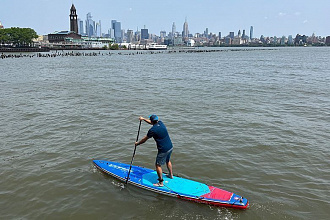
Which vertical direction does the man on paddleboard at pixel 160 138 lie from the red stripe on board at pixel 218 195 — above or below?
above

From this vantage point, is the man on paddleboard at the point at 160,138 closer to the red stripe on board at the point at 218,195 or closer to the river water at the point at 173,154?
the river water at the point at 173,154

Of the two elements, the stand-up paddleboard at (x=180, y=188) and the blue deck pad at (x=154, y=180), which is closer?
the stand-up paddleboard at (x=180, y=188)

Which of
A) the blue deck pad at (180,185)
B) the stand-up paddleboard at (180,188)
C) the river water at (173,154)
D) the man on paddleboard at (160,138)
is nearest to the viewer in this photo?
the stand-up paddleboard at (180,188)

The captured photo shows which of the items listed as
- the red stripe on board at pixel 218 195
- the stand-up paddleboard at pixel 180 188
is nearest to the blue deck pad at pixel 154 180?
the stand-up paddleboard at pixel 180 188

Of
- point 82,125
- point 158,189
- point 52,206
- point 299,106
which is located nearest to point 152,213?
point 158,189

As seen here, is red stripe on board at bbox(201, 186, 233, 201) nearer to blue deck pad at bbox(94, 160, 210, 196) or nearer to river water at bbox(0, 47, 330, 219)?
blue deck pad at bbox(94, 160, 210, 196)

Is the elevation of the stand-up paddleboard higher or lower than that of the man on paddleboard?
lower

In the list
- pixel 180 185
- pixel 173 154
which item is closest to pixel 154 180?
pixel 180 185

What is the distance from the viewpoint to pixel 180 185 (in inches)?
365

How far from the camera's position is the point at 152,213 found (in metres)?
8.32

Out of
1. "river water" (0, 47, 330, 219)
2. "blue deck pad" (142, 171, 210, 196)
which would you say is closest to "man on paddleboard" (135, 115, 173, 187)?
"blue deck pad" (142, 171, 210, 196)

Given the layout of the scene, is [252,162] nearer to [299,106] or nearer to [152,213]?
[152,213]

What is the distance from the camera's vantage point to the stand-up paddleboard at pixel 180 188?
839 cm

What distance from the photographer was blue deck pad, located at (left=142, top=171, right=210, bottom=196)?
8867 millimetres
